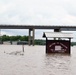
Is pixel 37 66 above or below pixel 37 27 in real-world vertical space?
below

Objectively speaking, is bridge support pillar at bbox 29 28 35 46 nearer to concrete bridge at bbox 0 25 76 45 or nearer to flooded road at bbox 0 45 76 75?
concrete bridge at bbox 0 25 76 45

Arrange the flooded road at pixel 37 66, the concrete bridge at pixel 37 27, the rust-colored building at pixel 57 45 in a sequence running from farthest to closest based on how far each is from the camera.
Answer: the concrete bridge at pixel 37 27 → the rust-colored building at pixel 57 45 → the flooded road at pixel 37 66

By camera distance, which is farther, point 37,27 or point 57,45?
point 37,27

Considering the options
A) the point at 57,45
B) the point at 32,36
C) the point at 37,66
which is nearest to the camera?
the point at 37,66

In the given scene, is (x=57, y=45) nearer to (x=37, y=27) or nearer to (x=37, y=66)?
(x=37, y=66)

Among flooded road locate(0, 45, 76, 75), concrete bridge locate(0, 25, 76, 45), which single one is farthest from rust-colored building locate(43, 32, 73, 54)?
concrete bridge locate(0, 25, 76, 45)

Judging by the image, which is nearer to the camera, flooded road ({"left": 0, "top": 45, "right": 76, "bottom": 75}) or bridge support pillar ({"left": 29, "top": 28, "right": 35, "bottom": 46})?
flooded road ({"left": 0, "top": 45, "right": 76, "bottom": 75})

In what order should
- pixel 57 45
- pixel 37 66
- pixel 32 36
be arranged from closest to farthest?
pixel 37 66, pixel 57 45, pixel 32 36

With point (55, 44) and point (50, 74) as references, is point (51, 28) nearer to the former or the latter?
point (55, 44)

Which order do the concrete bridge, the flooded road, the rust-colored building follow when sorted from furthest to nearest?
1. the concrete bridge
2. the rust-colored building
3. the flooded road


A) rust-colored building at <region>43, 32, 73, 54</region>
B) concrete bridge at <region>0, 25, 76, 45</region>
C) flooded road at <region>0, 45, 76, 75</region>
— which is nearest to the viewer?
flooded road at <region>0, 45, 76, 75</region>

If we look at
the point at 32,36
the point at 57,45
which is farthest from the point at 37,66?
the point at 32,36

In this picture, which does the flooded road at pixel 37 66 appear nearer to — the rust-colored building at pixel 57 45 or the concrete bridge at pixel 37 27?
the rust-colored building at pixel 57 45

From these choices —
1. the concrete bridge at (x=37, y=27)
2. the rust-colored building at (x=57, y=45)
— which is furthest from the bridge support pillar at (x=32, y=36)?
the rust-colored building at (x=57, y=45)
